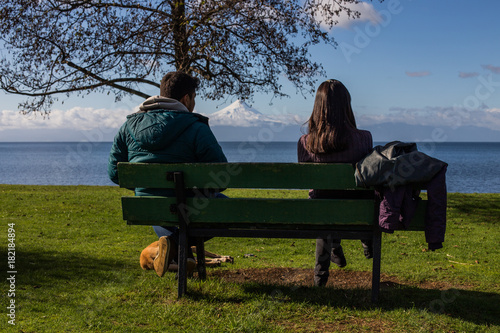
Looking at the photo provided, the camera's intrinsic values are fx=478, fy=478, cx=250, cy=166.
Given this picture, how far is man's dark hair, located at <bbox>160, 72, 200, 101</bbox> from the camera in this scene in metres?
4.51

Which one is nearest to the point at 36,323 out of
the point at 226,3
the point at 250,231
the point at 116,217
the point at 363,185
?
the point at 250,231

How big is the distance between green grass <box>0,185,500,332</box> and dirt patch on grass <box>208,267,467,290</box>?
0.23 feet

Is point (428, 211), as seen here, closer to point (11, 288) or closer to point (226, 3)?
point (11, 288)

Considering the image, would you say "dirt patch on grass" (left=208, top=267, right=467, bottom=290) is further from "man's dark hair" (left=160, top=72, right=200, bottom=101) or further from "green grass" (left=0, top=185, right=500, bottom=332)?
"man's dark hair" (left=160, top=72, right=200, bottom=101)

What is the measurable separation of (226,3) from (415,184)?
8777mm

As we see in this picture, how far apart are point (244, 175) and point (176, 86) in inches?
47.1

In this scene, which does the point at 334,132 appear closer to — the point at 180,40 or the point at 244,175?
the point at 244,175

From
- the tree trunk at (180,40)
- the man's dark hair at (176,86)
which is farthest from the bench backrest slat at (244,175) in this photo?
the tree trunk at (180,40)

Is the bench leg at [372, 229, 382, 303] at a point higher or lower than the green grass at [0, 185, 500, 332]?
higher

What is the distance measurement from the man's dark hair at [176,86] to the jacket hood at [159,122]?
0.46 ft

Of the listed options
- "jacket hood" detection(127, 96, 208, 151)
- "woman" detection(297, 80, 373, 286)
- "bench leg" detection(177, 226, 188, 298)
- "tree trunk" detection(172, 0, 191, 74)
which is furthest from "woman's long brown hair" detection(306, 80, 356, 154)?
"tree trunk" detection(172, 0, 191, 74)

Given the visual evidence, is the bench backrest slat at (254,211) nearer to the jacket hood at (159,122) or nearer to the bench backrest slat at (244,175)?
the bench backrest slat at (244,175)

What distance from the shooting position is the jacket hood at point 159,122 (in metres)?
4.21

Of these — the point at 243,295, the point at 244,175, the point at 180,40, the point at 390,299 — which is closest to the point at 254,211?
the point at 244,175
